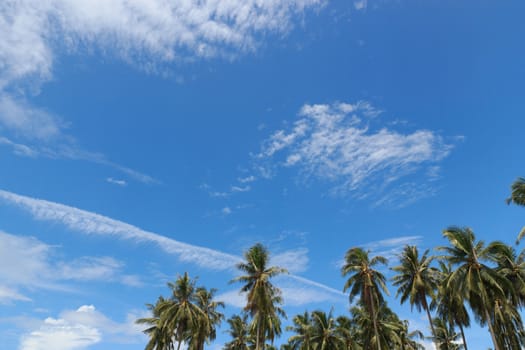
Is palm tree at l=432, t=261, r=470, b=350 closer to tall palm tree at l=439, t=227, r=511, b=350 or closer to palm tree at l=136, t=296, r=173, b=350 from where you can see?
tall palm tree at l=439, t=227, r=511, b=350

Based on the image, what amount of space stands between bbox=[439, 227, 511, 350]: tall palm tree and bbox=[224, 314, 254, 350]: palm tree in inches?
1476

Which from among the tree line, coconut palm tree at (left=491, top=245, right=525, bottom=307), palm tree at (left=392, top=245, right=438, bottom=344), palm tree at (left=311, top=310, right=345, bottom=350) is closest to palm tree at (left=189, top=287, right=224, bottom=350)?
the tree line

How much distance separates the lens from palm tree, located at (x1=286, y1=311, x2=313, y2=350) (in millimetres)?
51463

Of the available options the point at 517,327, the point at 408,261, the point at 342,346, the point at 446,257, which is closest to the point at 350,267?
the point at 408,261

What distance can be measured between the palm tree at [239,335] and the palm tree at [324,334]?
13.3m

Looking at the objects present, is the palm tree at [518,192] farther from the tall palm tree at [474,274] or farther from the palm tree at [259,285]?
the palm tree at [259,285]

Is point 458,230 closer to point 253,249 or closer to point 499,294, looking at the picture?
point 499,294

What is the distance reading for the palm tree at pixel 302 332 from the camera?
169ft

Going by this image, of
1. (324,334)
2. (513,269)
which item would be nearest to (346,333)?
(324,334)

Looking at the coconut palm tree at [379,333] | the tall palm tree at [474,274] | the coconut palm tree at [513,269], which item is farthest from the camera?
the coconut palm tree at [379,333]

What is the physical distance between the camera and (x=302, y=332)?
55.4 m

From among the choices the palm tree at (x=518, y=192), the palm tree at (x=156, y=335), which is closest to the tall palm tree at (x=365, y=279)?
the palm tree at (x=518, y=192)

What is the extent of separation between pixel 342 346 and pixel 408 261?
16.5 metres

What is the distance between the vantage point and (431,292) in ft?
140
